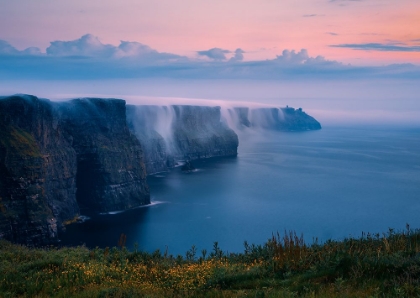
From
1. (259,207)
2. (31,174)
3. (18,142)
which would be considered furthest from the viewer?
(259,207)

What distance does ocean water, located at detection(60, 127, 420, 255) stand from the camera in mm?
66438

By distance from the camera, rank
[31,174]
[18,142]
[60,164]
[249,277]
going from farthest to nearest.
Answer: [60,164]
[18,142]
[31,174]
[249,277]

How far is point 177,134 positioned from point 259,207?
87.6 m

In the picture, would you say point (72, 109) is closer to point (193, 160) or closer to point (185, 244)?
point (185, 244)

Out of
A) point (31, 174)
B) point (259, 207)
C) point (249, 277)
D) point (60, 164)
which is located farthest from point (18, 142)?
point (249, 277)

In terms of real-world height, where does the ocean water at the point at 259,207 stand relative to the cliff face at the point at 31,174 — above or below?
below

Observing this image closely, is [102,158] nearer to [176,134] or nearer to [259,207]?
[259,207]

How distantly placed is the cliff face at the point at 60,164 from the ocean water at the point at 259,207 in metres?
4.63

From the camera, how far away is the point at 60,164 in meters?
73.1

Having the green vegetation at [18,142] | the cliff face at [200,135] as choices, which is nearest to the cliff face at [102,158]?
the green vegetation at [18,142]

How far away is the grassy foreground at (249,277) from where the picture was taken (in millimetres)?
10422

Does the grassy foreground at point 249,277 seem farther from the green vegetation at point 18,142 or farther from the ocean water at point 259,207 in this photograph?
the green vegetation at point 18,142

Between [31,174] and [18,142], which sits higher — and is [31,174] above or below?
below

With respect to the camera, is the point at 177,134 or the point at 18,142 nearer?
the point at 18,142
